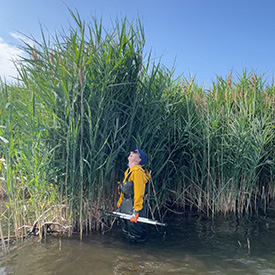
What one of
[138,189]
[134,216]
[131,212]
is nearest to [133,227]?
[131,212]

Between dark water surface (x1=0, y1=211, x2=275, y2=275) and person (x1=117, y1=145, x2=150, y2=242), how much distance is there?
174mm

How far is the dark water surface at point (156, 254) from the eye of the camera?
3.45m

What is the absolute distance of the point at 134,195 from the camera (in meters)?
3.99

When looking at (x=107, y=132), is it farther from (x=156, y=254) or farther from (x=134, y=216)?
(x=156, y=254)

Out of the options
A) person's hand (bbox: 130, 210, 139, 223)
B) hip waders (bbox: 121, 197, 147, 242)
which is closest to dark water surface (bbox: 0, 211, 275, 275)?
hip waders (bbox: 121, 197, 147, 242)

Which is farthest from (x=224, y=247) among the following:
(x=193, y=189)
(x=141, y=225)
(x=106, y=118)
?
(x=106, y=118)

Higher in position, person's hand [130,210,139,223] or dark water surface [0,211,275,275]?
person's hand [130,210,139,223]

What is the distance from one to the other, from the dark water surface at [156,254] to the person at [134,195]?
0.17m

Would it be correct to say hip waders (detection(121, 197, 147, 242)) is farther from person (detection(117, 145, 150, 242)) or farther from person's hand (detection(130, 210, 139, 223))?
person's hand (detection(130, 210, 139, 223))

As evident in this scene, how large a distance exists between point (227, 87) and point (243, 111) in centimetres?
79

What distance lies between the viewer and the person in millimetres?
3969

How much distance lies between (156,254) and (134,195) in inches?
31.9

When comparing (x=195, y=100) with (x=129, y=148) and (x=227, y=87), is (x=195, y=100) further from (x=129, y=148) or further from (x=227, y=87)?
(x=129, y=148)

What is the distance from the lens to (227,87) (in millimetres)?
6438
